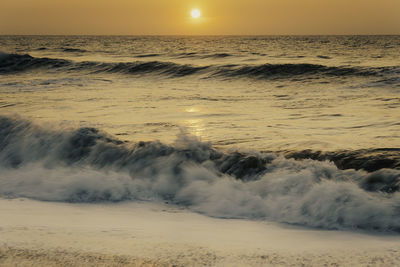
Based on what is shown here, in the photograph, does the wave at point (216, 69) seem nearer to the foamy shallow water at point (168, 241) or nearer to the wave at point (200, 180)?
the wave at point (200, 180)

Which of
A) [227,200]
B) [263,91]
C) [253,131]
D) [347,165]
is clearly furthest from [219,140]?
[263,91]

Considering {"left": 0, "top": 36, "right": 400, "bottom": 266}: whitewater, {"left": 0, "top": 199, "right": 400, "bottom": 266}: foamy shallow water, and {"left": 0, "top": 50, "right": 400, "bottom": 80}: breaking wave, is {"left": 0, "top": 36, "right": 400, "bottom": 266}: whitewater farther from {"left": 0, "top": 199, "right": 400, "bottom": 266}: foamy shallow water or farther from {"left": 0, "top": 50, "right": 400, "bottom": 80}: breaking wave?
{"left": 0, "top": 50, "right": 400, "bottom": 80}: breaking wave

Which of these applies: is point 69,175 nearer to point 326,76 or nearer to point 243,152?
point 243,152

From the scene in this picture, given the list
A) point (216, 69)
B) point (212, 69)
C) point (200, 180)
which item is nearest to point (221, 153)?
point (200, 180)

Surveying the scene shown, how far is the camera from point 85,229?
3.46 m

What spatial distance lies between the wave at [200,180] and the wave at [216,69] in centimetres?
1193

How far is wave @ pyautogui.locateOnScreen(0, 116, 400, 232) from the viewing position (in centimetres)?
379

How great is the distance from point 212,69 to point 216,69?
0.23 meters

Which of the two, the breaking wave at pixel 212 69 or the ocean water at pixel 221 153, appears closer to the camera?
the ocean water at pixel 221 153

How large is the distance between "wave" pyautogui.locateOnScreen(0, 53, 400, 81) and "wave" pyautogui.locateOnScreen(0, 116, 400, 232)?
470 inches

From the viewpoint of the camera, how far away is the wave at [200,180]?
3.79 m

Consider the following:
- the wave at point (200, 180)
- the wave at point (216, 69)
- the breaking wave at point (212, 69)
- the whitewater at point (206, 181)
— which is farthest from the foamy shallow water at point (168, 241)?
the breaking wave at point (212, 69)

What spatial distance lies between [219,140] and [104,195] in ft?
8.40

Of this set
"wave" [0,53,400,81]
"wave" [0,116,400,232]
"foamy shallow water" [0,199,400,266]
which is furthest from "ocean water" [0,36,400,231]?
"wave" [0,53,400,81]
